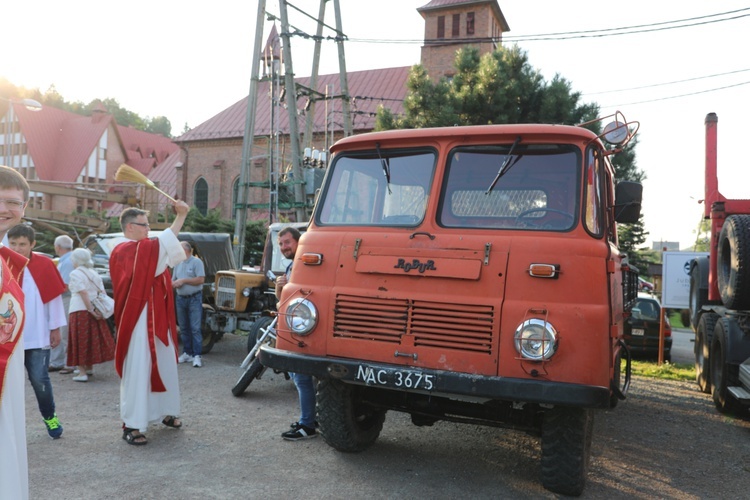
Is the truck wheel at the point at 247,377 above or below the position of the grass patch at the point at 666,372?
above

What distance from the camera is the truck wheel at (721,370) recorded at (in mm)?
7445

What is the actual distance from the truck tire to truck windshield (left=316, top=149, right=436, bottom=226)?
20.5 ft

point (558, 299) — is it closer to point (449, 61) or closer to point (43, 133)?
point (449, 61)

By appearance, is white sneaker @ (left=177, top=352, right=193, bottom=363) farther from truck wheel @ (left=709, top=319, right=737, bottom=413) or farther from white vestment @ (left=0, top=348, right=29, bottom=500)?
white vestment @ (left=0, top=348, right=29, bottom=500)

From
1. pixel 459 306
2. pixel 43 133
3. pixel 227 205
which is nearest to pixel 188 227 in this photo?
pixel 227 205

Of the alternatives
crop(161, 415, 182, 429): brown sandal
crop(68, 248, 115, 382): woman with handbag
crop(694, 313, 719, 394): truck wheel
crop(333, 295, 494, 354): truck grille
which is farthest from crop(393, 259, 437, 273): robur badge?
crop(694, 313, 719, 394): truck wheel

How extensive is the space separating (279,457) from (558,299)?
263cm

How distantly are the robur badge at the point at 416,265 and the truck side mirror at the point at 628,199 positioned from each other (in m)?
1.82

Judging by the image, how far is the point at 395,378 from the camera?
14.3 ft

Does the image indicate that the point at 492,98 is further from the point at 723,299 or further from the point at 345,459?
the point at 345,459

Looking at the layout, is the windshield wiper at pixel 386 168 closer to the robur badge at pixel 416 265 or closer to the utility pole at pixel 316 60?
the robur badge at pixel 416 265

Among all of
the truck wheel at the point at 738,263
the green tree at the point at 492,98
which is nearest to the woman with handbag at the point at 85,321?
the truck wheel at the point at 738,263

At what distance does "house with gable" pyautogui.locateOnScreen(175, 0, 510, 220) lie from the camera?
1464 inches

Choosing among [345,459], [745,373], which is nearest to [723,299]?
[745,373]
